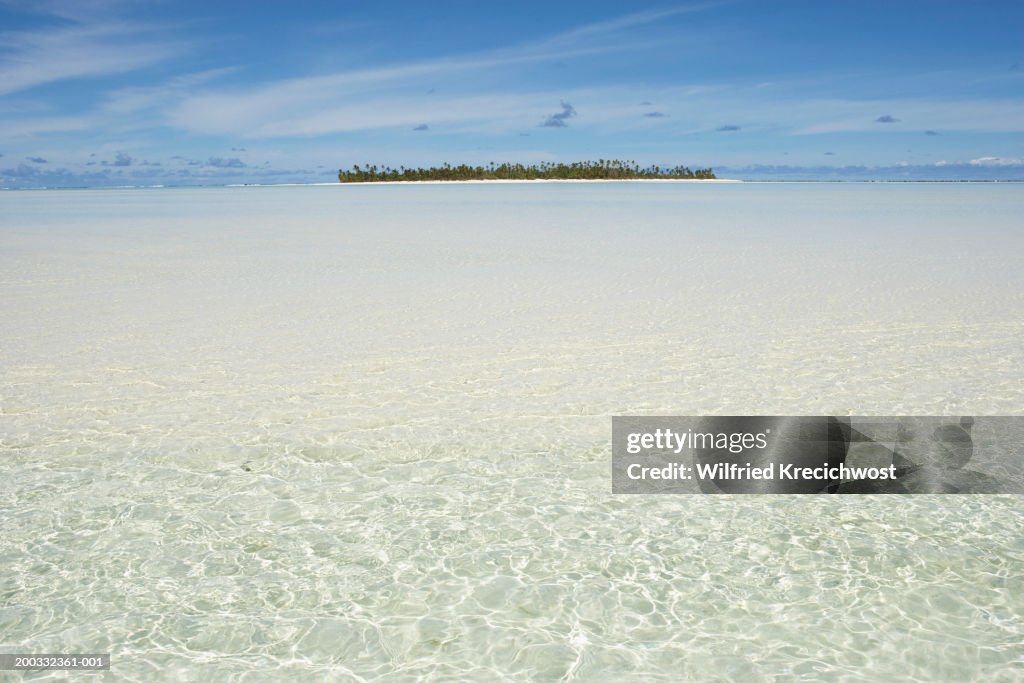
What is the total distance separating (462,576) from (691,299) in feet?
29.5

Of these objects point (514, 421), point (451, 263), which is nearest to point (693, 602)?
point (514, 421)

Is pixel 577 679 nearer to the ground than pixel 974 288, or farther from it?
nearer to the ground

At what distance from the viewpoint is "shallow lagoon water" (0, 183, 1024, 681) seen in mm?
3711

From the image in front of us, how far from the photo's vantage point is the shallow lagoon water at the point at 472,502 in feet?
12.2

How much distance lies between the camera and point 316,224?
110ft

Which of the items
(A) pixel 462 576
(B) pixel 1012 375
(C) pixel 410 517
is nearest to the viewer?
(A) pixel 462 576

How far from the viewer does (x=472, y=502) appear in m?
5.17

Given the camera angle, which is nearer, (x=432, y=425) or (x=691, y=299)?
(x=432, y=425)

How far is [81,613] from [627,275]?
12.7m

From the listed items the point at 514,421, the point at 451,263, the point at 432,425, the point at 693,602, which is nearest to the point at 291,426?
the point at 432,425

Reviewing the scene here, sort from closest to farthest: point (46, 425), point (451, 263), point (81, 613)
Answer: point (81, 613)
point (46, 425)
point (451, 263)

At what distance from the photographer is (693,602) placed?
4012 mm

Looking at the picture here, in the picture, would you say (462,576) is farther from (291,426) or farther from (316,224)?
(316,224)

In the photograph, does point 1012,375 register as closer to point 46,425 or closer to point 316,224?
point 46,425
